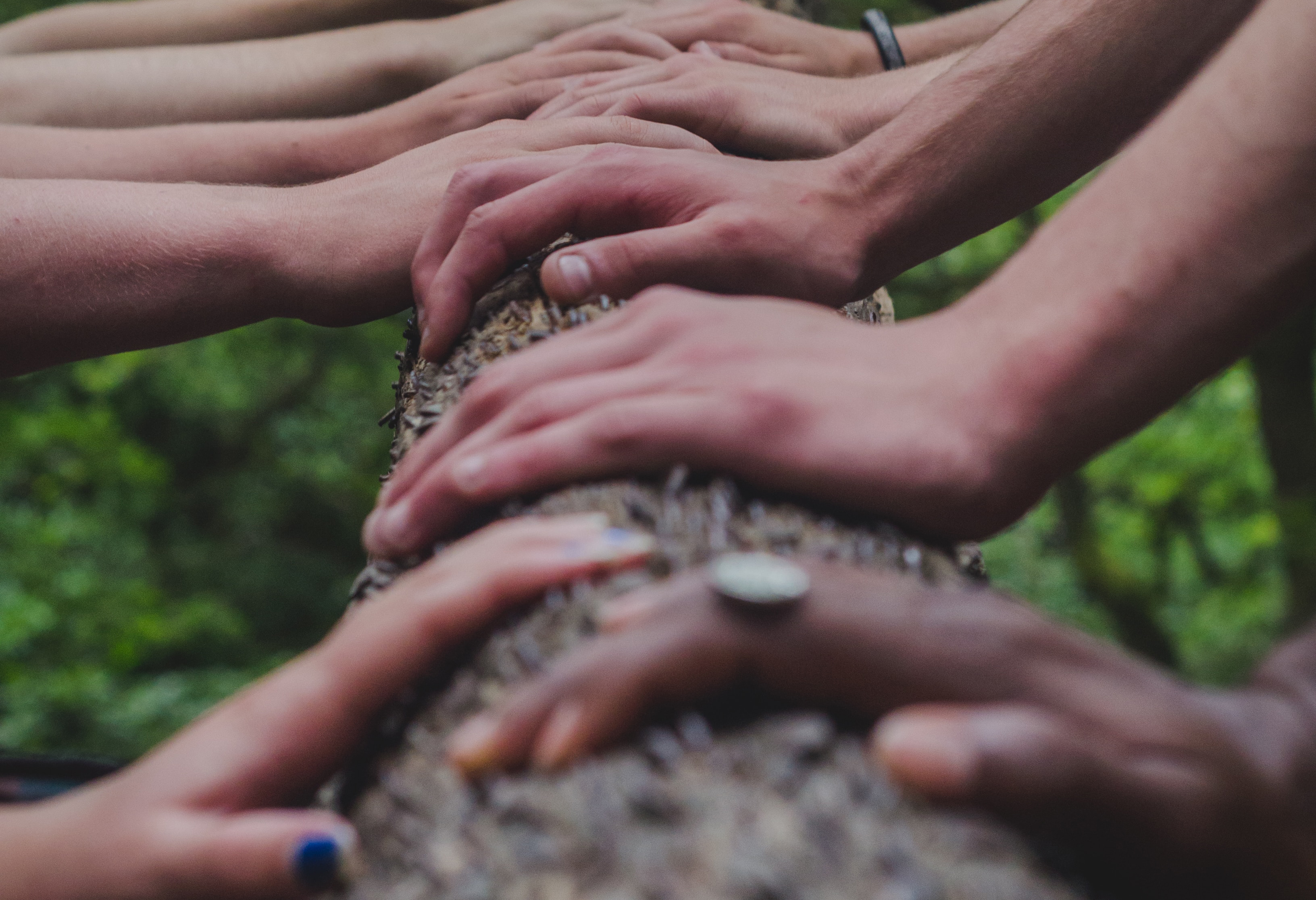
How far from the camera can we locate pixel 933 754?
0.62 meters

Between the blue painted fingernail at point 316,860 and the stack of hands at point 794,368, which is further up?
the stack of hands at point 794,368

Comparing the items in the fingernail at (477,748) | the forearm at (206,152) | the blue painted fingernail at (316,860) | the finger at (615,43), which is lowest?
the blue painted fingernail at (316,860)

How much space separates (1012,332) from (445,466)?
0.57 meters

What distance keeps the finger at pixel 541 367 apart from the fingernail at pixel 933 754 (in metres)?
0.46

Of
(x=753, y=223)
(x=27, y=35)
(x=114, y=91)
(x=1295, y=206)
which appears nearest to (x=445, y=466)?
(x=753, y=223)

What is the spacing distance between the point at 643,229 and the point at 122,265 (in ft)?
2.71

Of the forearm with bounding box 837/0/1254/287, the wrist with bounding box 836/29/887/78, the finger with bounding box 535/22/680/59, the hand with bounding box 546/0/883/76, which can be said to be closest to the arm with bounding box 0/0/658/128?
the hand with bounding box 546/0/883/76

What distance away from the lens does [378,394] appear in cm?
685

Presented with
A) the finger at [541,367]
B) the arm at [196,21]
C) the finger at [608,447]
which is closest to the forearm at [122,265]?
the finger at [541,367]

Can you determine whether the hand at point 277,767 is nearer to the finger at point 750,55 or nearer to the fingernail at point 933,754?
the fingernail at point 933,754

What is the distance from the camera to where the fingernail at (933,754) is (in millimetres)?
613

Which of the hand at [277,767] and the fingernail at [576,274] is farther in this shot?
the fingernail at [576,274]

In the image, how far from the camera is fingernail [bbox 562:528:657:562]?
31.4 inches

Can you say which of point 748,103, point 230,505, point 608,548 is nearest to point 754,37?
point 748,103
